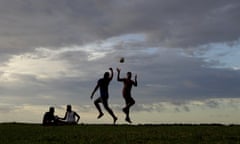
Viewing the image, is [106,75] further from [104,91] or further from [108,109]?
[108,109]

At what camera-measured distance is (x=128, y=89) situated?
31062 millimetres

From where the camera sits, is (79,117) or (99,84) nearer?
(99,84)

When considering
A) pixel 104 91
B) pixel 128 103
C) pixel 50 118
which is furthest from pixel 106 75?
pixel 50 118

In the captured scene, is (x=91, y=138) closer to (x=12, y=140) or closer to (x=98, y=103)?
(x=12, y=140)

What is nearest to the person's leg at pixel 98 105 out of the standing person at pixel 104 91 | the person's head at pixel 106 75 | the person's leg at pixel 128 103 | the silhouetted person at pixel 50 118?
the standing person at pixel 104 91

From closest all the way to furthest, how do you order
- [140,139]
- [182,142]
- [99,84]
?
[182,142] → [140,139] → [99,84]

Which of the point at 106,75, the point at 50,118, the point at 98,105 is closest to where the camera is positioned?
the point at 106,75

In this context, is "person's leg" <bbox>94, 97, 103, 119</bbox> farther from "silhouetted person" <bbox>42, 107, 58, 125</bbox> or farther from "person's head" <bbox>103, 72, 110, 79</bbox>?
"silhouetted person" <bbox>42, 107, 58, 125</bbox>

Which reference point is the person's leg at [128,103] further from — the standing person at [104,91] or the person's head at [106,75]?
the person's head at [106,75]

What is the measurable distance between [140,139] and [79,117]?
1444 centimetres

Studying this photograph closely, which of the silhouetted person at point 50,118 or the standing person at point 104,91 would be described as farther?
the silhouetted person at point 50,118

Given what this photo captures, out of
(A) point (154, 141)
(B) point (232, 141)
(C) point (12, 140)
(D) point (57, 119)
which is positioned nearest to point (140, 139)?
(A) point (154, 141)

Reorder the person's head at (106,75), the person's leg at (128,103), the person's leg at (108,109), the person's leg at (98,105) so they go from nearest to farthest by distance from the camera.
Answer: the person's head at (106,75)
the person's leg at (108,109)
the person's leg at (98,105)
the person's leg at (128,103)

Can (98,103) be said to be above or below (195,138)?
above
